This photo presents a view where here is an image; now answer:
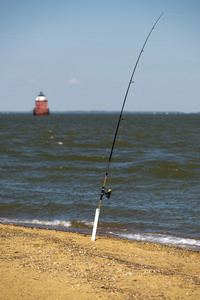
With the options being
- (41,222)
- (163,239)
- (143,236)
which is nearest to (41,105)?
(41,222)

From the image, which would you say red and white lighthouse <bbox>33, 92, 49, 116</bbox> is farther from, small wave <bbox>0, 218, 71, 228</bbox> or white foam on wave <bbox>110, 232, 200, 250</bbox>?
white foam on wave <bbox>110, 232, 200, 250</bbox>

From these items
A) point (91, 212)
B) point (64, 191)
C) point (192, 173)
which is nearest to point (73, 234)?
point (91, 212)

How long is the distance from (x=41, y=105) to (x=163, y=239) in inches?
5329

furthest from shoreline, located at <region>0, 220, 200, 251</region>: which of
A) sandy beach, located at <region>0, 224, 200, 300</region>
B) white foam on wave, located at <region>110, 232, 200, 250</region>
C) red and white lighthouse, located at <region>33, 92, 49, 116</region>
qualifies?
red and white lighthouse, located at <region>33, 92, 49, 116</region>

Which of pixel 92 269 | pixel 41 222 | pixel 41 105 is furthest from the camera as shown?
pixel 41 105

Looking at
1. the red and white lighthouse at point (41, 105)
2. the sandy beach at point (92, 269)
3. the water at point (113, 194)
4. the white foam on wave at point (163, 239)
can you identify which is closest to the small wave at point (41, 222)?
the water at point (113, 194)

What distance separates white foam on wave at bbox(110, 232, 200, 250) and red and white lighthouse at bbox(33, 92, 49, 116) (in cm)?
13348

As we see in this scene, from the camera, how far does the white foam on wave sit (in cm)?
934

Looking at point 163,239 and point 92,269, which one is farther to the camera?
point 163,239

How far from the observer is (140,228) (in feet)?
35.5

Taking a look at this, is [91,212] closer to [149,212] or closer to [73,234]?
[149,212]

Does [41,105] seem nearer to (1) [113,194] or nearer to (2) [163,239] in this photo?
(1) [113,194]

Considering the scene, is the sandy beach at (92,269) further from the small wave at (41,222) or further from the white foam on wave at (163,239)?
the small wave at (41,222)

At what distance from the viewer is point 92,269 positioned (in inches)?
261
